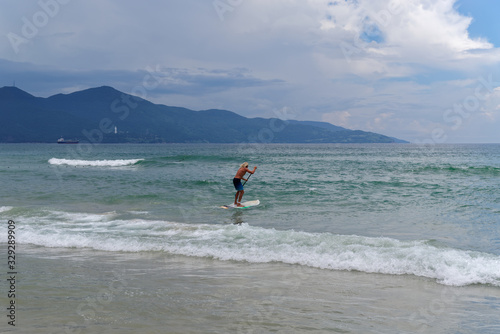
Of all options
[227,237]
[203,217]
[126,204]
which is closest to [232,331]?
[227,237]

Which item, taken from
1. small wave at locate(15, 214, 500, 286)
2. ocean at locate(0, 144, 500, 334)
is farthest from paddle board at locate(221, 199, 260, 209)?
small wave at locate(15, 214, 500, 286)

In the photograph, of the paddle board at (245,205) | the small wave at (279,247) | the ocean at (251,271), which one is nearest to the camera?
the ocean at (251,271)

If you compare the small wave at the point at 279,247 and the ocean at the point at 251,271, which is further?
the small wave at the point at 279,247

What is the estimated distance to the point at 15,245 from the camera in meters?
10.6

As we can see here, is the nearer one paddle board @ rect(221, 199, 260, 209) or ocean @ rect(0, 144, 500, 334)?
ocean @ rect(0, 144, 500, 334)

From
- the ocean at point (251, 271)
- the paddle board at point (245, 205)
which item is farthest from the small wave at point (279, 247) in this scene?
the paddle board at point (245, 205)

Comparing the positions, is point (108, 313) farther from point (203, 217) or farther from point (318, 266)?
point (203, 217)

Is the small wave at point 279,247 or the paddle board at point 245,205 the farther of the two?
the paddle board at point 245,205

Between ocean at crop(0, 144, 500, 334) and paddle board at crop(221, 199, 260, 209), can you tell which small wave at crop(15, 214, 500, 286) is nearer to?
ocean at crop(0, 144, 500, 334)

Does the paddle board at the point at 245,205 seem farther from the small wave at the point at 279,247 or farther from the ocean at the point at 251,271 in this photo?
the small wave at the point at 279,247

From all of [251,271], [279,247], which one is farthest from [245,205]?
[251,271]

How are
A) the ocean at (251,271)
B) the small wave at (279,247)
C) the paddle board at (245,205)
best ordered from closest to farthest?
the ocean at (251,271), the small wave at (279,247), the paddle board at (245,205)

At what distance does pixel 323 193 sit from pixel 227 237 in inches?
478

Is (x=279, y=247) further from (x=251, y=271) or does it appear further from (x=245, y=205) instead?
(x=245, y=205)
